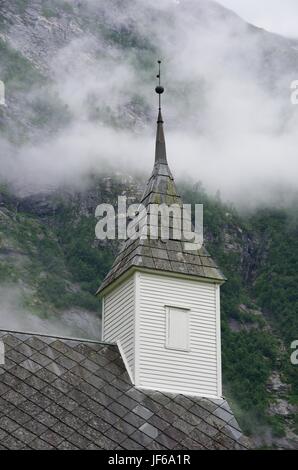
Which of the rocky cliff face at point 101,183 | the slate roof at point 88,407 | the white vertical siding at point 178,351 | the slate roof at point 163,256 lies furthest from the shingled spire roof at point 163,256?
the rocky cliff face at point 101,183

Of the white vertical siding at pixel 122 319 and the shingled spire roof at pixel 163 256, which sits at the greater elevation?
the shingled spire roof at pixel 163 256

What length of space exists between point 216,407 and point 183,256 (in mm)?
4250

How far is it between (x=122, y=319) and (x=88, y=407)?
3.68 meters

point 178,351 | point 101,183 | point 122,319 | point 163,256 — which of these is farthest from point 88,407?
point 101,183

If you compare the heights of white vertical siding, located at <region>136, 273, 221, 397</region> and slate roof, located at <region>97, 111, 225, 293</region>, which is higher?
slate roof, located at <region>97, 111, 225, 293</region>

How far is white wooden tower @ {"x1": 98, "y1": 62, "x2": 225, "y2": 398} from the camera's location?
2564 cm

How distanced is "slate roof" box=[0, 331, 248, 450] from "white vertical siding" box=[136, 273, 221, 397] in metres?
0.47

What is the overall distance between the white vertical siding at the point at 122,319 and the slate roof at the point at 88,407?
12.3 inches

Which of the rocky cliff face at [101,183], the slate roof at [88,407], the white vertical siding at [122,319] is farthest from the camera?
the rocky cliff face at [101,183]

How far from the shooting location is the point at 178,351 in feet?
85.1

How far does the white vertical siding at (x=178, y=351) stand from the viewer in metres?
25.5

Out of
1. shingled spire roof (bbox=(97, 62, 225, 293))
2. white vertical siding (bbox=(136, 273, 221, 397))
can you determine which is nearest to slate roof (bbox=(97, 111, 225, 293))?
shingled spire roof (bbox=(97, 62, 225, 293))

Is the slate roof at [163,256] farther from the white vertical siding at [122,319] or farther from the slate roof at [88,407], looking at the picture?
the slate roof at [88,407]

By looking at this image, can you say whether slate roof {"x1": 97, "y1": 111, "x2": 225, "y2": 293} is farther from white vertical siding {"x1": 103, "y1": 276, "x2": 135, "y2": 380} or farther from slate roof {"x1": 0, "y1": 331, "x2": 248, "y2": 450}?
slate roof {"x1": 0, "y1": 331, "x2": 248, "y2": 450}
